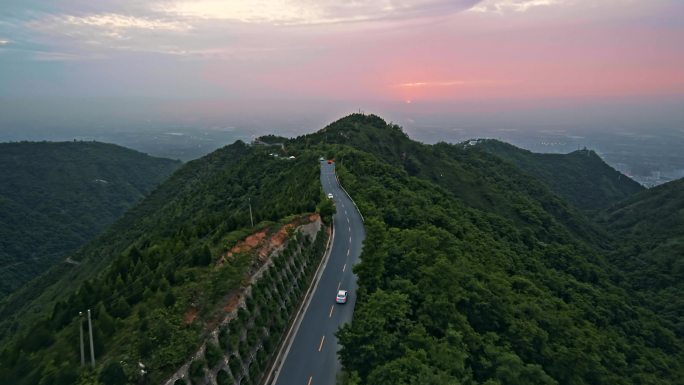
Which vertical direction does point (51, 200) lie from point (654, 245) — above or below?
below

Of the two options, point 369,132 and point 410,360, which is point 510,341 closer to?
point 410,360

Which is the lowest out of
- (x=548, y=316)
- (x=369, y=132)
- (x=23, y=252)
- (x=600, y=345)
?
(x=23, y=252)

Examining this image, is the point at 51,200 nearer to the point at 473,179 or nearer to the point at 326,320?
the point at 473,179

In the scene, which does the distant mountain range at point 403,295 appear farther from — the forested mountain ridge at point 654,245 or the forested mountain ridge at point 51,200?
the forested mountain ridge at point 51,200

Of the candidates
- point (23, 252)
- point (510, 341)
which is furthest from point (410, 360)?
point (23, 252)

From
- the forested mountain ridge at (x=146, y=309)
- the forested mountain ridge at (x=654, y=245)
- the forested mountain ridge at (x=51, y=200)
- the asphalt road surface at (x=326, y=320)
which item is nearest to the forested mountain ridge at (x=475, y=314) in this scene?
the asphalt road surface at (x=326, y=320)

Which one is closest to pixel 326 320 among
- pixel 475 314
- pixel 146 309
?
pixel 475 314
